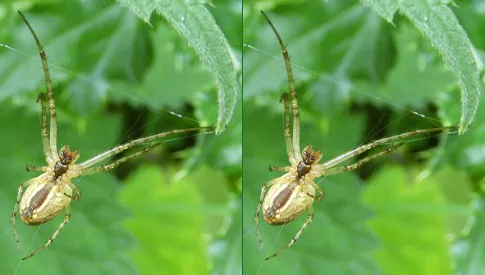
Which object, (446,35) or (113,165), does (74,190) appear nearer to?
(113,165)

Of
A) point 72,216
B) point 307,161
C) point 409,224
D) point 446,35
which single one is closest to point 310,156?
point 307,161

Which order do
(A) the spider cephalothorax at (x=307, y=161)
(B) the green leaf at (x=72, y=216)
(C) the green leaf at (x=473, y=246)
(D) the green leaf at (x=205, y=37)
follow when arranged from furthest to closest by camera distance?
(C) the green leaf at (x=473, y=246) < (B) the green leaf at (x=72, y=216) < (A) the spider cephalothorax at (x=307, y=161) < (D) the green leaf at (x=205, y=37)

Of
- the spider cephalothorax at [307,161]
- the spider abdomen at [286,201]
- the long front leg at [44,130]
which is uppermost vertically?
the long front leg at [44,130]

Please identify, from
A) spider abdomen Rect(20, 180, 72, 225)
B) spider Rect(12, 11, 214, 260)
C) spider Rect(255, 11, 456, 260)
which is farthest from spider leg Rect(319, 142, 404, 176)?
spider abdomen Rect(20, 180, 72, 225)

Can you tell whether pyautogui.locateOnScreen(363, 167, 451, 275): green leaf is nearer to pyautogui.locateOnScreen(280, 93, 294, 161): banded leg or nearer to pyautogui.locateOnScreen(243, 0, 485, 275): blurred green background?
pyautogui.locateOnScreen(243, 0, 485, 275): blurred green background

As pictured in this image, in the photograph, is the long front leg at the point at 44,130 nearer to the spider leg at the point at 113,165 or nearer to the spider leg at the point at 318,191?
the spider leg at the point at 113,165

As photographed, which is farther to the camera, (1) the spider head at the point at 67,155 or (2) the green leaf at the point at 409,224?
(2) the green leaf at the point at 409,224

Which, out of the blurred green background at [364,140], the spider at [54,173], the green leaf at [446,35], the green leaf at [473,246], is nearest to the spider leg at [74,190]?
the spider at [54,173]

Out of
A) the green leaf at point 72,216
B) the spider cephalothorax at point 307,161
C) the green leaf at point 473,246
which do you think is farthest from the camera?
the green leaf at point 473,246
